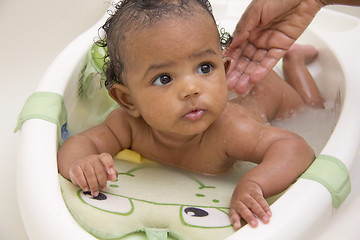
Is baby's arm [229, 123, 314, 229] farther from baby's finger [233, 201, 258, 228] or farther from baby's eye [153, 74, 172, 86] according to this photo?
baby's eye [153, 74, 172, 86]

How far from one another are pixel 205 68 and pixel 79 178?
1.15 feet

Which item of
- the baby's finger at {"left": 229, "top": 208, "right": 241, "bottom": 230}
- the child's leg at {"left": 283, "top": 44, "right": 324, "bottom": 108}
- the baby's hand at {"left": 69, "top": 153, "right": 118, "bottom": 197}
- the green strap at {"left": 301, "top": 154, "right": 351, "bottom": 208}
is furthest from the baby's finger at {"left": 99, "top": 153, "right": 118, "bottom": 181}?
the child's leg at {"left": 283, "top": 44, "right": 324, "bottom": 108}

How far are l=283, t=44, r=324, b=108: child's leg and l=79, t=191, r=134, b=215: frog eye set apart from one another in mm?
733

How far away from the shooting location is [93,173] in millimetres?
999

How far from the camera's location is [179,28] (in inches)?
39.8

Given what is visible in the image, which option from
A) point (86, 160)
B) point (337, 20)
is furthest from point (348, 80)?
point (86, 160)

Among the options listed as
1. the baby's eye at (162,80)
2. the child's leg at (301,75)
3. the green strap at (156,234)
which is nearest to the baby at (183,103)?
the baby's eye at (162,80)

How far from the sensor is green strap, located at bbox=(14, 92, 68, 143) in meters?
1.11

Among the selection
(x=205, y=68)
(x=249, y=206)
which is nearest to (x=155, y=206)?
(x=249, y=206)

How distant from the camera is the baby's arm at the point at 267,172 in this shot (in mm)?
926

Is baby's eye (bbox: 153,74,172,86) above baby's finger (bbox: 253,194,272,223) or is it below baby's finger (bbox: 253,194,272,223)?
above

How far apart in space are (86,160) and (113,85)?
0.21 metres

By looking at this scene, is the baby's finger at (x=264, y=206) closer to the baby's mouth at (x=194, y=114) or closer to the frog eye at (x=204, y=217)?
the frog eye at (x=204, y=217)

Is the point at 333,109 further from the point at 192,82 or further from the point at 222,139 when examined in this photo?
the point at 192,82
